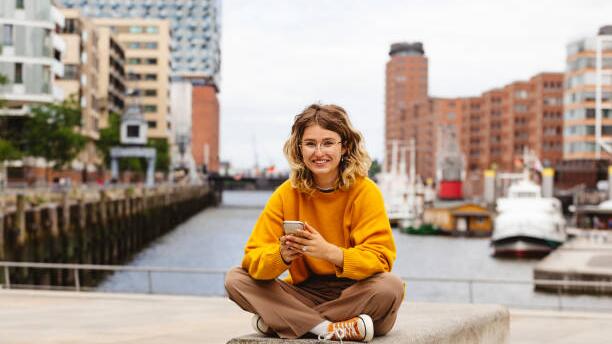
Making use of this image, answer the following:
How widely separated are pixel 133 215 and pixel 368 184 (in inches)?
2892

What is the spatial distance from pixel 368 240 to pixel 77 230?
51648mm

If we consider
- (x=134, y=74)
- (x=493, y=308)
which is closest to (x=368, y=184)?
(x=493, y=308)

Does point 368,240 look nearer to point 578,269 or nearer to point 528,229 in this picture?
point 578,269

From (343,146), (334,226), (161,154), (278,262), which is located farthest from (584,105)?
(278,262)

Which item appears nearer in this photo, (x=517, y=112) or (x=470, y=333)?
(x=470, y=333)

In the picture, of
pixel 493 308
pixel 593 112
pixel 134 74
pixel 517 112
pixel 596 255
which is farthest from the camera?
pixel 517 112

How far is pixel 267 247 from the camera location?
6223 mm

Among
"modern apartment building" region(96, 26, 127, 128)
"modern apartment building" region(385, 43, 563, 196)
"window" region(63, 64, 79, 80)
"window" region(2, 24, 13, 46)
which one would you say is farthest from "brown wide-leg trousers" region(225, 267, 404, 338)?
"modern apartment building" region(385, 43, 563, 196)

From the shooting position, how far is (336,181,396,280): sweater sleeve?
243 inches

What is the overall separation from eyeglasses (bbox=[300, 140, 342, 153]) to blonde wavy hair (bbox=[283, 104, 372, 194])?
0.09 m

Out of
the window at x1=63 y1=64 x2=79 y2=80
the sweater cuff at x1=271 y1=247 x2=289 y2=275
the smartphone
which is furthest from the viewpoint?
the window at x1=63 y1=64 x2=79 y2=80

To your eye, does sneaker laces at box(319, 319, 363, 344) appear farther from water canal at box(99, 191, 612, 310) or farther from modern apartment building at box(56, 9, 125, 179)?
modern apartment building at box(56, 9, 125, 179)

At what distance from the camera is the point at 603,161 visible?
122m

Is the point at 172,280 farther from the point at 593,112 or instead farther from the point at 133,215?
the point at 593,112
